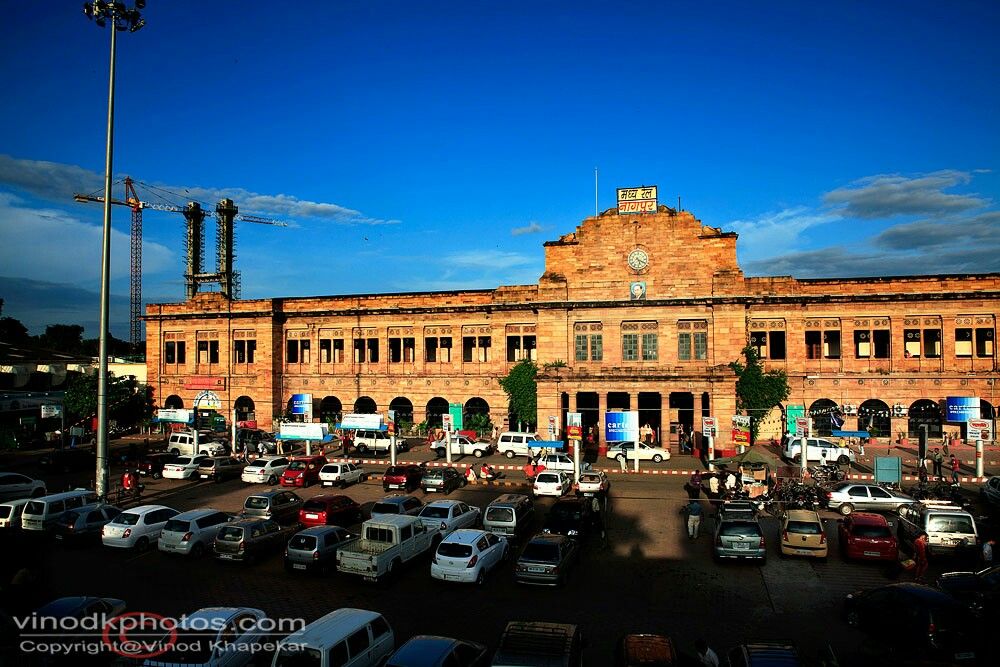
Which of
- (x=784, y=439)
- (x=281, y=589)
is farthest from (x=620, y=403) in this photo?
(x=281, y=589)

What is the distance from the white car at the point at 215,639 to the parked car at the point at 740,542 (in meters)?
13.4

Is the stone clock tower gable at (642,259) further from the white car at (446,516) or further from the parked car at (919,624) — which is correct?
the parked car at (919,624)

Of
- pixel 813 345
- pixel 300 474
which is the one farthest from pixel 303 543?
pixel 813 345

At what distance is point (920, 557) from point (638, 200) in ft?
99.1

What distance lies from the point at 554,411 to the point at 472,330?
10567 millimetres

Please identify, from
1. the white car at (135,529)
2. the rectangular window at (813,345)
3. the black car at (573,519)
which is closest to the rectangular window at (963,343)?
the rectangular window at (813,345)

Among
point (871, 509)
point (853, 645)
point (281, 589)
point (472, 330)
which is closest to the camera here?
point (853, 645)

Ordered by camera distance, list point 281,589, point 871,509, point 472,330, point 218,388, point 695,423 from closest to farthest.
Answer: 1. point 281,589
2. point 871,509
3. point 695,423
4. point 472,330
5. point 218,388

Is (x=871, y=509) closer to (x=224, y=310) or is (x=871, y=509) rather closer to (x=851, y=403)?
(x=851, y=403)

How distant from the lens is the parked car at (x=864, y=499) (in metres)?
26.6

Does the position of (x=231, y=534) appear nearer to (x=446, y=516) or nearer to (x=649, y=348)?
(x=446, y=516)

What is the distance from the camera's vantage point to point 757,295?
4494 cm

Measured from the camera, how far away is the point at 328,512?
2478 centimetres

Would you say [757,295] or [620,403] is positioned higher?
[757,295]
